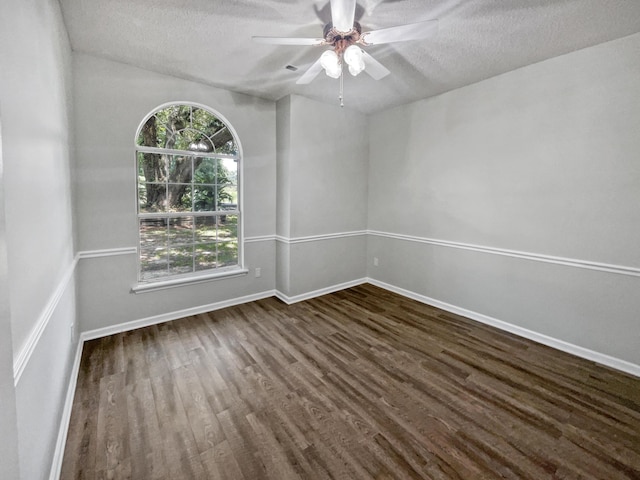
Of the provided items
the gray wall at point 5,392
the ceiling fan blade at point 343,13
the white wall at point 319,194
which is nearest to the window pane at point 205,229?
the white wall at point 319,194

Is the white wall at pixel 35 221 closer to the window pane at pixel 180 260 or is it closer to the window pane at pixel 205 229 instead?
the window pane at pixel 180 260

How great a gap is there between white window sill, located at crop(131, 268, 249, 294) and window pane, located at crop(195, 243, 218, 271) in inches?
4.8

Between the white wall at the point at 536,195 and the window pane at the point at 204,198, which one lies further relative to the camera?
the window pane at the point at 204,198

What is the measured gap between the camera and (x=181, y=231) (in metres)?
3.22

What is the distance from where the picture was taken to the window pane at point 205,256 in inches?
133

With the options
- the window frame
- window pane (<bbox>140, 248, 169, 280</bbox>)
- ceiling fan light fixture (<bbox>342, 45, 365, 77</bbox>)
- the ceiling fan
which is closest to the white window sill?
the window frame

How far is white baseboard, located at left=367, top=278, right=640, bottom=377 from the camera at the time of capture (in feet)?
7.67

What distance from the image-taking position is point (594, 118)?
2.38m

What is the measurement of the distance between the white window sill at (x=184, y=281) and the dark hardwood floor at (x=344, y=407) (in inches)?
17.3

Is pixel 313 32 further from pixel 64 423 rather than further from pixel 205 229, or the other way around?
pixel 64 423

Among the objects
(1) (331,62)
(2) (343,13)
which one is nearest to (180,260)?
(1) (331,62)

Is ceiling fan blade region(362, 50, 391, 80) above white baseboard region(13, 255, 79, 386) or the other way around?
above

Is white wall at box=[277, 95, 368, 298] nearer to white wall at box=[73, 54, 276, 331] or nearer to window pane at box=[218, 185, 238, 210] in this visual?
window pane at box=[218, 185, 238, 210]

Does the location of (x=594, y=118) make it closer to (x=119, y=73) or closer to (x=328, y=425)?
(x=328, y=425)
